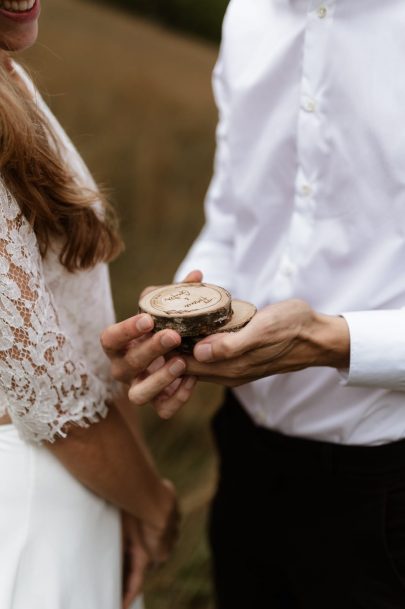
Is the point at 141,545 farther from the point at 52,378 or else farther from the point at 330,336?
the point at 330,336

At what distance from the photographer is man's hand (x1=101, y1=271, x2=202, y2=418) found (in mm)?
1187

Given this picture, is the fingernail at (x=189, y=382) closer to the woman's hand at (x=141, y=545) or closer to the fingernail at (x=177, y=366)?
the fingernail at (x=177, y=366)

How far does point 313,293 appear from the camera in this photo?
4.83ft

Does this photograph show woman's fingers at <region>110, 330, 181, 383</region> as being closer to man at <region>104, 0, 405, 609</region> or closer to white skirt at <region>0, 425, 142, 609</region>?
man at <region>104, 0, 405, 609</region>

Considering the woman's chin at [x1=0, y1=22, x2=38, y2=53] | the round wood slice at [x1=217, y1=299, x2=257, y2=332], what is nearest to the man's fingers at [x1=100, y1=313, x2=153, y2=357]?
Answer: the round wood slice at [x1=217, y1=299, x2=257, y2=332]

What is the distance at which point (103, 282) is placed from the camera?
1.45m

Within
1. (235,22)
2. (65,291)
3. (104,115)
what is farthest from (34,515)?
(104,115)

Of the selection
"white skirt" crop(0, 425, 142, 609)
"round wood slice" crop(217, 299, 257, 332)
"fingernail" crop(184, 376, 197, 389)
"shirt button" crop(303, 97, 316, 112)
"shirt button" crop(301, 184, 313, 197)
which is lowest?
"white skirt" crop(0, 425, 142, 609)

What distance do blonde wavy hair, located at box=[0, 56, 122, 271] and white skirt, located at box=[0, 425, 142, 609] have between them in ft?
1.08

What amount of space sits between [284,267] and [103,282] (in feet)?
1.13

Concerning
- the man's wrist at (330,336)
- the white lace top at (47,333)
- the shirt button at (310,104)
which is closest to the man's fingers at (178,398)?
the white lace top at (47,333)

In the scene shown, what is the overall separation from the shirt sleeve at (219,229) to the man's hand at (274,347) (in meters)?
0.44

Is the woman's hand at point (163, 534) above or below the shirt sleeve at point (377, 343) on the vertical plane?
below

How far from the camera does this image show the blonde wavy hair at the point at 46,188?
1.14 meters
